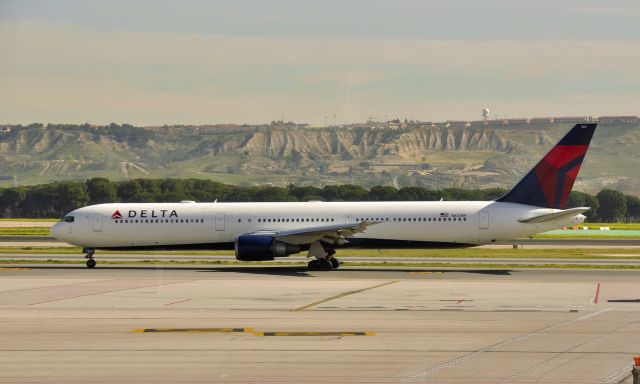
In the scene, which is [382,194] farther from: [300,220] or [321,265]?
[321,265]

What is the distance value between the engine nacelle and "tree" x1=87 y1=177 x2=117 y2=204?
13366cm

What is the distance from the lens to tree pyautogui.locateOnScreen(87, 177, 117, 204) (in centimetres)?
18300

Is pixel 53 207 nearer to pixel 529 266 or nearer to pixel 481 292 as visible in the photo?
pixel 529 266

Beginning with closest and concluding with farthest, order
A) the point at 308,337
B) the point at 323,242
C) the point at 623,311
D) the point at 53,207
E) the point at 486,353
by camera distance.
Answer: the point at 486,353
the point at 308,337
the point at 623,311
the point at 323,242
the point at 53,207

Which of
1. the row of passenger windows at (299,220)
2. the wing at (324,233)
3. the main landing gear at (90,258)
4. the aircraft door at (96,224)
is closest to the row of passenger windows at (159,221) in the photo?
the aircraft door at (96,224)

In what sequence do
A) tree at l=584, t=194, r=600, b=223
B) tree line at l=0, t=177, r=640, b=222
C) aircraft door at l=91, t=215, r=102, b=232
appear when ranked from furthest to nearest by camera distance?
tree at l=584, t=194, r=600, b=223, tree line at l=0, t=177, r=640, b=222, aircraft door at l=91, t=215, r=102, b=232

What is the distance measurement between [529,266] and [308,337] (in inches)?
1182

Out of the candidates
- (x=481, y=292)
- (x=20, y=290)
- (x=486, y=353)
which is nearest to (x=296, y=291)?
(x=481, y=292)

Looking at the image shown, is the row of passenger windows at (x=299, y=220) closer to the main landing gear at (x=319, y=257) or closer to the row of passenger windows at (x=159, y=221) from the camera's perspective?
the main landing gear at (x=319, y=257)

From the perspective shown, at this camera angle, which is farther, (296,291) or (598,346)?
(296,291)

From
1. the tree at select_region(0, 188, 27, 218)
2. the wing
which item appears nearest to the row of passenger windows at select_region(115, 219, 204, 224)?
the wing

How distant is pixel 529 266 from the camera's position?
54281 mm

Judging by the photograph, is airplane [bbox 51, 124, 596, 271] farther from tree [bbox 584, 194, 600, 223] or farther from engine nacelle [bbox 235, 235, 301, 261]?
tree [bbox 584, 194, 600, 223]

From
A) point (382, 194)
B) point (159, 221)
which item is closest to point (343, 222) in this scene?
point (159, 221)
